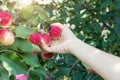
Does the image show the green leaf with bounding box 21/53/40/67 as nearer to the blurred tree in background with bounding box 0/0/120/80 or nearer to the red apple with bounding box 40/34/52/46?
the blurred tree in background with bounding box 0/0/120/80

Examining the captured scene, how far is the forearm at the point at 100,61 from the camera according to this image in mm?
1518

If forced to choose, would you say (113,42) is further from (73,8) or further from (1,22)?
(1,22)

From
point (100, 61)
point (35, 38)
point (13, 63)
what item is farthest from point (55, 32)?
point (13, 63)

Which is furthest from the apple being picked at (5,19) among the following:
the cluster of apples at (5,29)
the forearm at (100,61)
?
the forearm at (100,61)

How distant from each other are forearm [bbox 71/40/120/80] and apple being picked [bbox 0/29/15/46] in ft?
1.19

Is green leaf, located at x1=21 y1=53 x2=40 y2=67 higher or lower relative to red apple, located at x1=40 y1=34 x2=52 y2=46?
lower

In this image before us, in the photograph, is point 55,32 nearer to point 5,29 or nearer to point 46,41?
point 46,41

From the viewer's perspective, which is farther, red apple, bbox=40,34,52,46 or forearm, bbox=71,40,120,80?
red apple, bbox=40,34,52,46

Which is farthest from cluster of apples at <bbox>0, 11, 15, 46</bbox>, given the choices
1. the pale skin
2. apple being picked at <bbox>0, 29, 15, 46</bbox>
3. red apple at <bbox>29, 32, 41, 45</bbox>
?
the pale skin

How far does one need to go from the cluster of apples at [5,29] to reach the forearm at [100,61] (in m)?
0.36

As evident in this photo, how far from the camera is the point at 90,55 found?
5.26ft

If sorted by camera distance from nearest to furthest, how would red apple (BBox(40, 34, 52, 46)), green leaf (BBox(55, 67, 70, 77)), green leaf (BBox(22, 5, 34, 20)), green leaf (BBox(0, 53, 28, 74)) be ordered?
green leaf (BBox(0, 53, 28, 74)), green leaf (BBox(22, 5, 34, 20)), red apple (BBox(40, 34, 52, 46)), green leaf (BBox(55, 67, 70, 77))

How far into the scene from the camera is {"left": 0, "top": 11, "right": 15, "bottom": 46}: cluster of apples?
1.37m

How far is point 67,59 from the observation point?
2.50m
